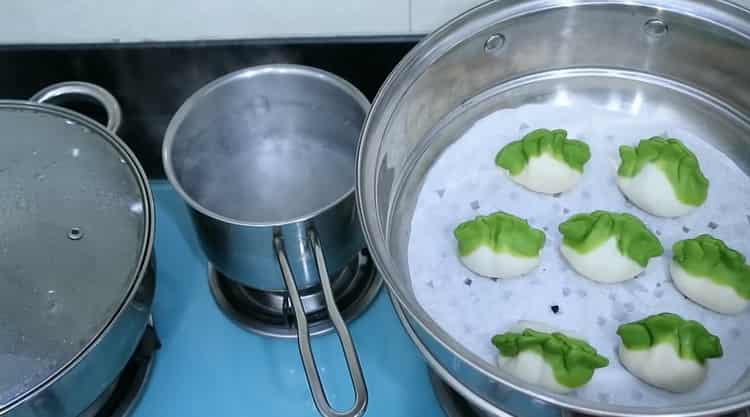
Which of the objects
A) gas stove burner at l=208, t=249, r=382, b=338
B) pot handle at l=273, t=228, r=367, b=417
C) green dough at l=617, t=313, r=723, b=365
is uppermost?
green dough at l=617, t=313, r=723, b=365

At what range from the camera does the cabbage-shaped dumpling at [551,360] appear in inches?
24.1

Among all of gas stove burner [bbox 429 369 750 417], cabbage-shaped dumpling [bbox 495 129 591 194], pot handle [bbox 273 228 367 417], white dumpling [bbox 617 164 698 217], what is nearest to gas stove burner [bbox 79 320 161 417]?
pot handle [bbox 273 228 367 417]

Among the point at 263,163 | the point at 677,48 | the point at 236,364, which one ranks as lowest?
the point at 236,364

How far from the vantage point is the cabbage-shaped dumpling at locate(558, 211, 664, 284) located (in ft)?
2.22

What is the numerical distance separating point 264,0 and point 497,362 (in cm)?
46

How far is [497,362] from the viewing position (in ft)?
2.14

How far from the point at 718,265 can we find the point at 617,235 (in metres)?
0.09

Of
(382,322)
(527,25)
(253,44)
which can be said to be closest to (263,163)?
(253,44)

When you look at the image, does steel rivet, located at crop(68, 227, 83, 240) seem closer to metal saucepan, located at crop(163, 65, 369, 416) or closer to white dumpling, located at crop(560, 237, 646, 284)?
metal saucepan, located at crop(163, 65, 369, 416)

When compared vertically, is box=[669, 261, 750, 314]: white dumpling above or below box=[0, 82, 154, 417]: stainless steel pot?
above

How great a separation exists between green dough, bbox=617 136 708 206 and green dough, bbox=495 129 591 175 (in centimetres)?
4

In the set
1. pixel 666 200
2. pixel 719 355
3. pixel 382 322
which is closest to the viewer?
pixel 719 355

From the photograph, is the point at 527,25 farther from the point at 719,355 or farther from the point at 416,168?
the point at 719,355

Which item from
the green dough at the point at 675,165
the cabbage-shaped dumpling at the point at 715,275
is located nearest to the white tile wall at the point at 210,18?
the green dough at the point at 675,165
